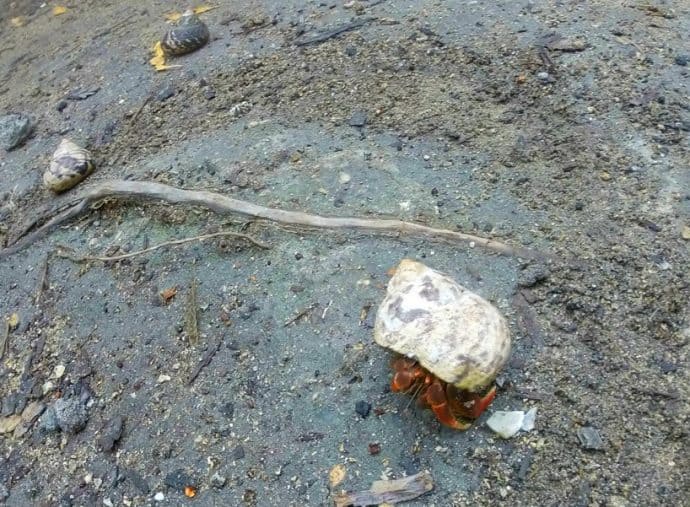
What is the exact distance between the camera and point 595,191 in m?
2.99

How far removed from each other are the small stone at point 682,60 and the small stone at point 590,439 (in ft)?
7.24

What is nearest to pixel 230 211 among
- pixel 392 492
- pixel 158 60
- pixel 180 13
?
pixel 392 492

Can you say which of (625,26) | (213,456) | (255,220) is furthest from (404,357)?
(625,26)

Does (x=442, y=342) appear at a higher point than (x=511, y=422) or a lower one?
higher

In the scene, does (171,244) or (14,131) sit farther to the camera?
(14,131)

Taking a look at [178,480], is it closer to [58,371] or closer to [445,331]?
[58,371]

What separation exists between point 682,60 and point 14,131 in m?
4.01

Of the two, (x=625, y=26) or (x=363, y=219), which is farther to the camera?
(x=625, y=26)

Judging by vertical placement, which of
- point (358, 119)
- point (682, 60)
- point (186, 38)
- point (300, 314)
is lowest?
point (682, 60)

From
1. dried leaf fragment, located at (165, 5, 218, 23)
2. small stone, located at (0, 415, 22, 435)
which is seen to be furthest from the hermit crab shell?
dried leaf fragment, located at (165, 5, 218, 23)

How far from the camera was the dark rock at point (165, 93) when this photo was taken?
4.06m

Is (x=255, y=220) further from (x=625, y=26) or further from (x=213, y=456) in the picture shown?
(x=625, y=26)

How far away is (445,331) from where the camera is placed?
7.17 ft

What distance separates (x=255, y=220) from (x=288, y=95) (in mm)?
1003
